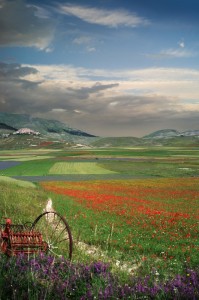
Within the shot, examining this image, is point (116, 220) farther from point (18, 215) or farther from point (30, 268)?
point (30, 268)

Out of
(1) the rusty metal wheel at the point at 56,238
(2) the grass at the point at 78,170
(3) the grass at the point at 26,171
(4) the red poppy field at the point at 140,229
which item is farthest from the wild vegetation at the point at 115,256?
(2) the grass at the point at 78,170

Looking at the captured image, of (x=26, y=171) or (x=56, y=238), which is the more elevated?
(x=56, y=238)

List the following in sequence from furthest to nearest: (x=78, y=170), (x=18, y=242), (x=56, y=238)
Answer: (x=78, y=170), (x=56, y=238), (x=18, y=242)

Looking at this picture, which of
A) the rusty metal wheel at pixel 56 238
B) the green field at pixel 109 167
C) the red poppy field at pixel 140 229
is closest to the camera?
the rusty metal wheel at pixel 56 238

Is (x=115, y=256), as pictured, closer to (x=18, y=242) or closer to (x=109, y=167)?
(x=18, y=242)

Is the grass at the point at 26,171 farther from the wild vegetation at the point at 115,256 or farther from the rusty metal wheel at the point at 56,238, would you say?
the rusty metal wheel at the point at 56,238

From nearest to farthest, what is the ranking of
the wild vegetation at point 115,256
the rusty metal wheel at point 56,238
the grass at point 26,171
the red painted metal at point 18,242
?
the wild vegetation at point 115,256
the red painted metal at point 18,242
the rusty metal wheel at point 56,238
the grass at point 26,171

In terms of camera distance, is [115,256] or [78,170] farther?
[78,170]

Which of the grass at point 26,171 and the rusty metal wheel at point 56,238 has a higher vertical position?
the rusty metal wheel at point 56,238

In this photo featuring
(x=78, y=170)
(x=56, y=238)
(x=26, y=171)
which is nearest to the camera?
(x=56, y=238)

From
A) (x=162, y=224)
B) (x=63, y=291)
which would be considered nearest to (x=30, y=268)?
(x=63, y=291)

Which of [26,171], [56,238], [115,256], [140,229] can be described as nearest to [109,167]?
[26,171]

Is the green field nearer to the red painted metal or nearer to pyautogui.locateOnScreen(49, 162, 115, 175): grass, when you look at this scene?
pyautogui.locateOnScreen(49, 162, 115, 175): grass

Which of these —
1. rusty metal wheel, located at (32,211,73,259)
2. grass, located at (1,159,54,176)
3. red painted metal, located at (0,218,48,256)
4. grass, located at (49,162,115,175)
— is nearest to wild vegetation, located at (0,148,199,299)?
rusty metal wheel, located at (32,211,73,259)
